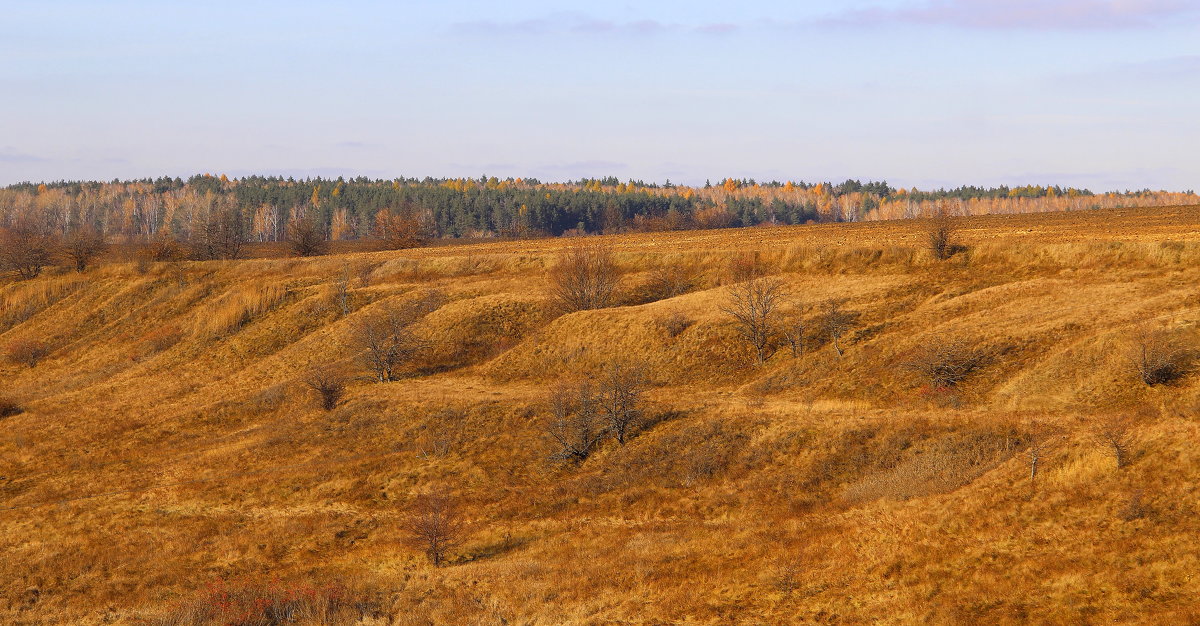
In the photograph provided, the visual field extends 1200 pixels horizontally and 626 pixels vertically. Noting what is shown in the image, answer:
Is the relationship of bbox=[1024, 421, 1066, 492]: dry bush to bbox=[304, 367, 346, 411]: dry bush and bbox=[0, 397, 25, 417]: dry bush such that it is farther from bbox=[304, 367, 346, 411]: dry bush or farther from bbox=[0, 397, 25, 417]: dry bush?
bbox=[0, 397, 25, 417]: dry bush

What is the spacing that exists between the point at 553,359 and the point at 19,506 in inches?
990

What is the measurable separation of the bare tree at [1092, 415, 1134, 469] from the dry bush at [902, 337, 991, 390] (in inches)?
300

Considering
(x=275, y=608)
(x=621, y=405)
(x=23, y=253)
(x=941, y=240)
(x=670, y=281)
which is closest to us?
(x=275, y=608)

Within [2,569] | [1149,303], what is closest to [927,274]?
[1149,303]

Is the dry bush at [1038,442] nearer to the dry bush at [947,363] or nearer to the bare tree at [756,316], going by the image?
the dry bush at [947,363]

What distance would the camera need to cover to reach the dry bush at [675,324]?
4750cm

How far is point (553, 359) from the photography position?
4828cm

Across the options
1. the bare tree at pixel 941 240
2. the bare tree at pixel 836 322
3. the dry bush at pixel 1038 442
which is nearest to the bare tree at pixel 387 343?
the bare tree at pixel 836 322

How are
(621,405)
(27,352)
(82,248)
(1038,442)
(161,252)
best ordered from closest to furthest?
(1038,442) → (621,405) → (27,352) → (82,248) → (161,252)

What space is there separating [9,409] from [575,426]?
3683 cm

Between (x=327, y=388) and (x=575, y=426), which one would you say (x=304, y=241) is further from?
(x=575, y=426)

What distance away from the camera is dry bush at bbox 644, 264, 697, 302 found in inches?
2351

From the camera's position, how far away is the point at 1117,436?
2448cm

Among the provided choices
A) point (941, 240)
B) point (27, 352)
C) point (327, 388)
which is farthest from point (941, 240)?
point (27, 352)
